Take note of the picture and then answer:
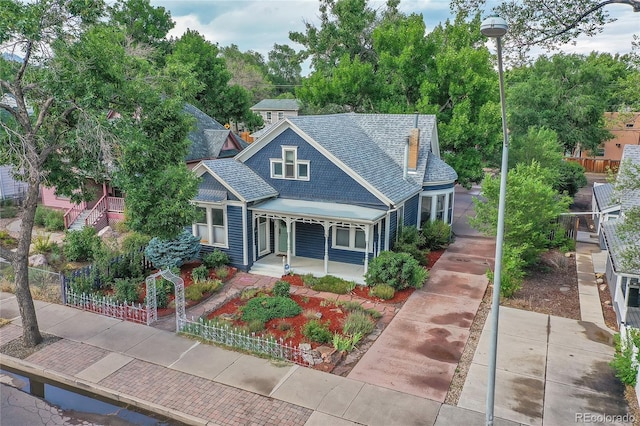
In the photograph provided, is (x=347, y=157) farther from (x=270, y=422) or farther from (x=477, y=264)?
(x=270, y=422)

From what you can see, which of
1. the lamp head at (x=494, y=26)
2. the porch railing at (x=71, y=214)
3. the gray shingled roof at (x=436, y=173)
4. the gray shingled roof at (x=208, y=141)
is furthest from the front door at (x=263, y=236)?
the lamp head at (x=494, y=26)

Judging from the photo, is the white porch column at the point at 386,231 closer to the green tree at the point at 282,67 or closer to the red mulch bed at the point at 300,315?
the red mulch bed at the point at 300,315

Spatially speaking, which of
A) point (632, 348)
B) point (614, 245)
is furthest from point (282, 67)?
point (632, 348)

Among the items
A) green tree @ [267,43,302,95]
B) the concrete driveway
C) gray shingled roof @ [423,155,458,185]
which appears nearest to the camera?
the concrete driveway

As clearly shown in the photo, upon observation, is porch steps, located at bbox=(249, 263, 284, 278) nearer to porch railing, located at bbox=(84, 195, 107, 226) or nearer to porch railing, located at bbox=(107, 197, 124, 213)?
porch railing, located at bbox=(107, 197, 124, 213)

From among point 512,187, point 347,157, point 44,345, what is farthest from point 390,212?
point 44,345

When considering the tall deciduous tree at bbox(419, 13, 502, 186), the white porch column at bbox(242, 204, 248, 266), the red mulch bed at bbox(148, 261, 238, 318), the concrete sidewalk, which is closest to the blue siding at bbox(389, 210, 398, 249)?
the white porch column at bbox(242, 204, 248, 266)

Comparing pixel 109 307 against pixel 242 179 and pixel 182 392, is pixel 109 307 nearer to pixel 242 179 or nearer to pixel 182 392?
pixel 182 392
